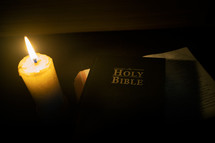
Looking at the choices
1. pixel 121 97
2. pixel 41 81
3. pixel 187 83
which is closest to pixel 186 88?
pixel 187 83

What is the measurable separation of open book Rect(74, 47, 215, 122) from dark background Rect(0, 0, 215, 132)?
0.16 feet

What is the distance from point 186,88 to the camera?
1.61 feet

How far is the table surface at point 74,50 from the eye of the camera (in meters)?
0.54

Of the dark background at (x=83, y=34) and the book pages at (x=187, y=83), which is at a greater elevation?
the dark background at (x=83, y=34)

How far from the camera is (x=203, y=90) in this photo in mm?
486

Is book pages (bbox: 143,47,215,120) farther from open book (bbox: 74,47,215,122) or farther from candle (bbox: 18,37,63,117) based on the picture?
candle (bbox: 18,37,63,117)

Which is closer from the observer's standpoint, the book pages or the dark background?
the book pages

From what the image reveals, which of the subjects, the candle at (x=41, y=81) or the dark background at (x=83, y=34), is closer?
the candle at (x=41, y=81)

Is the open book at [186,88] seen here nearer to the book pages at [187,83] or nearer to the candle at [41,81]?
the book pages at [187,83]

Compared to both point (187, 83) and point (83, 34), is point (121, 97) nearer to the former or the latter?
point (187, 83)

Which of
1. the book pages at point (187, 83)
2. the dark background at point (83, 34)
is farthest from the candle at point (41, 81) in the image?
the book pages at point (187, 83)

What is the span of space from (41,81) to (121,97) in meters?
0.20

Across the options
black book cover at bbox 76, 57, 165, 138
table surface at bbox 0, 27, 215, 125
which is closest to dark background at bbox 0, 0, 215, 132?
table surface at bbox 0, 27, 215, 125

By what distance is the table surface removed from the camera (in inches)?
21.2
